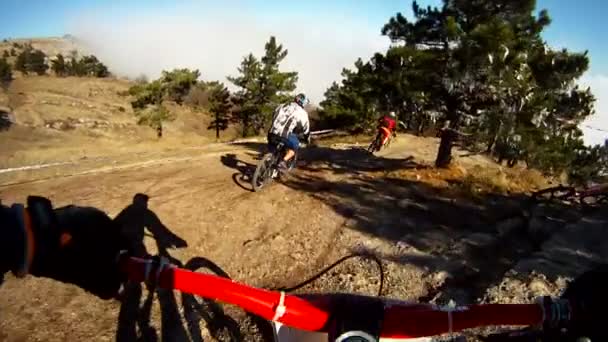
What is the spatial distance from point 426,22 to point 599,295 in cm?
1529

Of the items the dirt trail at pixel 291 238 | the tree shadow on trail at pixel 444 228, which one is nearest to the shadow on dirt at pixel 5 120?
the dirt trail at pixel 291 238

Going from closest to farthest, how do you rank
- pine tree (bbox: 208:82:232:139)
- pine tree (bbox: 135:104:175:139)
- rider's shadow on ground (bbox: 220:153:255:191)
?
1. rider's shadow on ground (bbox: 220:153:255:191)
2. pine tree (bbox: 135:104:175:139)
3. pine tree (bbox: 208:82:232:139)

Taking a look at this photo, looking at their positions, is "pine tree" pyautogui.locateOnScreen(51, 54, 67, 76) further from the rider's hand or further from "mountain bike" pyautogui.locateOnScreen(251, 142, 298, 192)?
the rider's hand

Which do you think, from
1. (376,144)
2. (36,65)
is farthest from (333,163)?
(36,65)

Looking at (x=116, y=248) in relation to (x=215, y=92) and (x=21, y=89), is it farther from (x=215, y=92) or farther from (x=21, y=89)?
(x=21, y=89)

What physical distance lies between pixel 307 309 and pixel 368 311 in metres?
0.25

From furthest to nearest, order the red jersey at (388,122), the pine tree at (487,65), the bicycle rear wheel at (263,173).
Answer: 1. the red jersey at (388,122)
2. the pine tree at (487,65)
3. the bicycle rear wheel at (263,173)

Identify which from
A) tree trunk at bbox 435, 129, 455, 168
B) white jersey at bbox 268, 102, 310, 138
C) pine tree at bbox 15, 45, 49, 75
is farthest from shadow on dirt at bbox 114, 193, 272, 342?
pine tree at bbox 15, 45, 49, 75

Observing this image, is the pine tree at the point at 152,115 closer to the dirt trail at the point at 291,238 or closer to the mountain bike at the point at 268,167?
the dirt trail at the point at 291,238

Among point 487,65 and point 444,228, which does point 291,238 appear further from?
point 487,65

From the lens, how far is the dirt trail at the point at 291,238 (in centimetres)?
627

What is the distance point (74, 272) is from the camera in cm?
155

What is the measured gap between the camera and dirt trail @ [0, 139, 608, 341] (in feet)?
20.6

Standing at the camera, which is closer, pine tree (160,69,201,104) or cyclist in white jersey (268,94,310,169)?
cyclist in white jersey (268,94,310,169)
